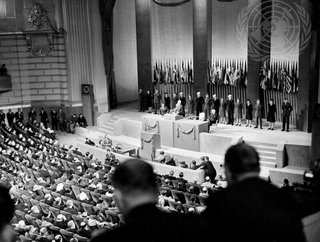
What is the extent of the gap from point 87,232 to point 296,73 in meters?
12.0

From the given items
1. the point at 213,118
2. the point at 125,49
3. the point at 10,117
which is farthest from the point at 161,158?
the point at 125,49

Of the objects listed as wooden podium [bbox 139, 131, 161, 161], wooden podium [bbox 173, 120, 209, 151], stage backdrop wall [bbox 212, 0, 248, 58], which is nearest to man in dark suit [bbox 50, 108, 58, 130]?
wooden podium [bbox 139, 131, 161, 161]

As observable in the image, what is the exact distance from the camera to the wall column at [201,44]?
66.2 ft

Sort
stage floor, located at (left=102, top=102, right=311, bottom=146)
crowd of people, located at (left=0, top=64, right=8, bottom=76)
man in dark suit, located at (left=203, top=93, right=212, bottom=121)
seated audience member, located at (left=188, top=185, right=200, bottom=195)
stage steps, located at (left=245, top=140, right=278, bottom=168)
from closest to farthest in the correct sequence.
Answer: seated audience member, located at (left=188, top=185, right=200, bottom=195)
stage steps, located at (left=245, top=140, right=278, bottom=168)
stage floor, located at (left=102, top=102, right=311, bottom=146)
man in dark suit, located at (left=203, top=93, right=212, bottom=121)
crowd of people, located at (left=0, top=64, right=8, bottom=76)

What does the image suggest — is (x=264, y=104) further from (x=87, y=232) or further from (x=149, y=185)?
(x=149, y=185)

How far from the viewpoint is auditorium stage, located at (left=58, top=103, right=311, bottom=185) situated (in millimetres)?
14674

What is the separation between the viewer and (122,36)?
25.2 m

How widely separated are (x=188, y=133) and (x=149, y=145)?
1539 mm

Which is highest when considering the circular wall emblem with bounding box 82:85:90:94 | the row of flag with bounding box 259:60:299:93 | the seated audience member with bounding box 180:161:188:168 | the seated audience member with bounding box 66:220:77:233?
the row of flag with bounding box 259:60:299:93

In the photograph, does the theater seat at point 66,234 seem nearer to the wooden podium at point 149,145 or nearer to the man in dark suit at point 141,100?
the wooden podium at point 149,145

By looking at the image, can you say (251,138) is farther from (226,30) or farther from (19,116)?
(19,116)

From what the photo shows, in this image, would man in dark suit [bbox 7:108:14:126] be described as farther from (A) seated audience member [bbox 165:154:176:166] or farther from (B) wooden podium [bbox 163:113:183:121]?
(A) seated audience member [bbox 165:154:176:166]

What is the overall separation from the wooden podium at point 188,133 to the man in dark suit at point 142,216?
14963 mm

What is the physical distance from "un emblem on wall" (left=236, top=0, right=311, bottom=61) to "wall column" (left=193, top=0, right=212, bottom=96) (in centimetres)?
181
